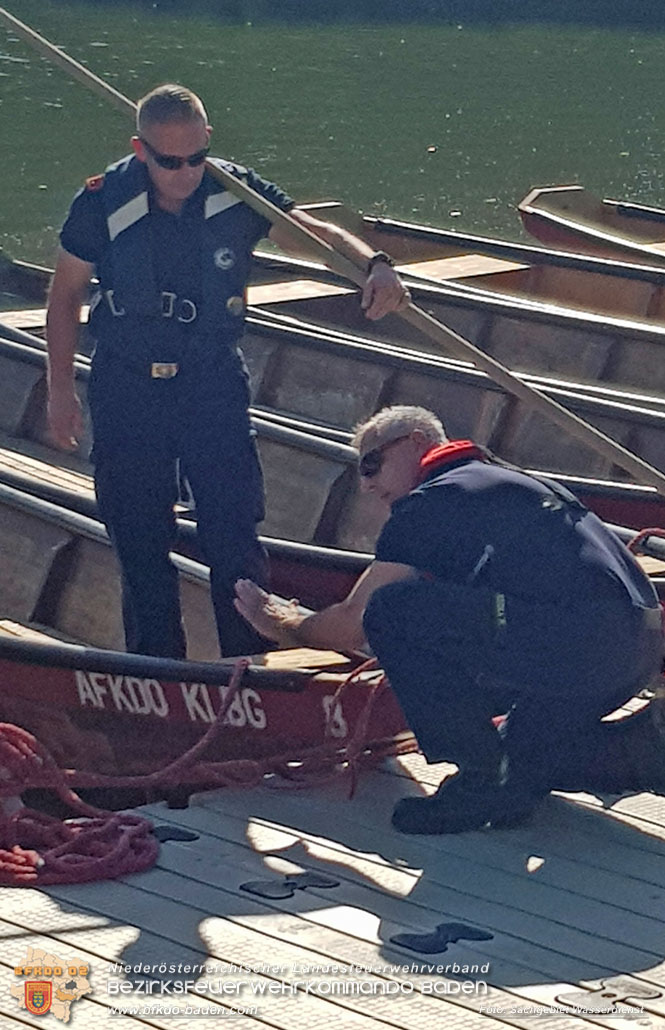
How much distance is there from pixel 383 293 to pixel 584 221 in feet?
31.4

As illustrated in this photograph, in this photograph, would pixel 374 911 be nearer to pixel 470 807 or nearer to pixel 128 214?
pixel 470 807

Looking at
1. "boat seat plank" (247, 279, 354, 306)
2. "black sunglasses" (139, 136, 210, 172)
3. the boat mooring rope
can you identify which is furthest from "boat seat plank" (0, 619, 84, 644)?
"boat seat plank" (247, 279, 354, 306)

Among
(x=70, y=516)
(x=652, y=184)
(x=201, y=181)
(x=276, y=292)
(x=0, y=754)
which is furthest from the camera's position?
(x=652, y=184)

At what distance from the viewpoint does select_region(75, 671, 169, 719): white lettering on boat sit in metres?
5.75

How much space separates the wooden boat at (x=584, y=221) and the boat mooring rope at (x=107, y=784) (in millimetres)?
8546

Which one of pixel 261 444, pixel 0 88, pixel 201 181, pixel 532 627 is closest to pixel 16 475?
pixel 261 444

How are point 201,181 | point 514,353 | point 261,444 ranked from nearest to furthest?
point 201,181 < point 261,444 < point 514,353

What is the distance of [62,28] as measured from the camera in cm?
3909

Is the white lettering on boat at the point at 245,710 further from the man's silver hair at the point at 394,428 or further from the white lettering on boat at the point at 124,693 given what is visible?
the man's silver hair at the point at 394,428

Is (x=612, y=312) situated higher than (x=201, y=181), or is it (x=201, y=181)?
(x=201, y=181)

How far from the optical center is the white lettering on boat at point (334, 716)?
5.71 metres

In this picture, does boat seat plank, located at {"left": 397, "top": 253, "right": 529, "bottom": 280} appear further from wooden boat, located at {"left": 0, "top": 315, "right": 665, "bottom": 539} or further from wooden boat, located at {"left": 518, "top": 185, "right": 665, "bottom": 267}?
wooden boat, located at {"left": 0, "top": 315, "right": 665, "bottom": 539}

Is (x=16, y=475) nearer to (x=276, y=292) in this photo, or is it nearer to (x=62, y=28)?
(x=276, y=292)

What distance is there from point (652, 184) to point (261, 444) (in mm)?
18487
